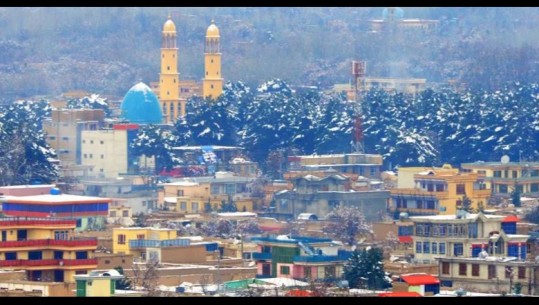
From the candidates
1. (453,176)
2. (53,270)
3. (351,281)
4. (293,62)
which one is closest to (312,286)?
(351,281)

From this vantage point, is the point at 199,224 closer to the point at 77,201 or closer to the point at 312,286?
the point at 77,201

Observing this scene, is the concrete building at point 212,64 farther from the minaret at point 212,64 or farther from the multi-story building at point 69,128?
the multi-story building at point 69,128

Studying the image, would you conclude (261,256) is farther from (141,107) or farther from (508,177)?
(141,107)

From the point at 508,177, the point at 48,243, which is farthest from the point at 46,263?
the point at 508,177

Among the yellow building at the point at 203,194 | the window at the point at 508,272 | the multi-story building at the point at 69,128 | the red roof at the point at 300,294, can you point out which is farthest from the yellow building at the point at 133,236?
the multi-story building at the point at 69,128

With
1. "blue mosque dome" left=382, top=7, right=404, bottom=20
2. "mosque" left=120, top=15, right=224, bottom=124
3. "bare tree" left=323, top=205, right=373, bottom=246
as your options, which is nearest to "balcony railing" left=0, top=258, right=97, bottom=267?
"bare tree" left=323, top=205, right=373, bottom=246

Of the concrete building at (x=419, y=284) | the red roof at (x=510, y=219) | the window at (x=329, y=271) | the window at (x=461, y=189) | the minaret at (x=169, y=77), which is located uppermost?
the minaret at (x=169, y=77)
